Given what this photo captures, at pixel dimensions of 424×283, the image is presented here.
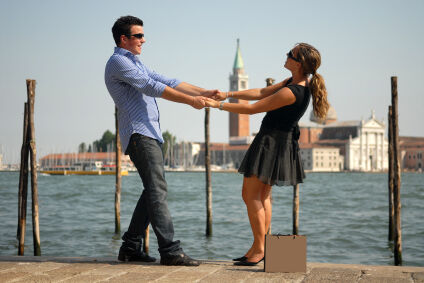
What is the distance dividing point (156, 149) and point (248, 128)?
332ft

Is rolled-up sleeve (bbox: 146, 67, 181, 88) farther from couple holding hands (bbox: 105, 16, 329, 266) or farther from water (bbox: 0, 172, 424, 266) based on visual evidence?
water (bbox: 0, 172, 424, 266)

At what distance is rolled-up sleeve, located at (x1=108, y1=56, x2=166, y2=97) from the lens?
343cm

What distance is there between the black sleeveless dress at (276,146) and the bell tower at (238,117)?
9304 centimetres

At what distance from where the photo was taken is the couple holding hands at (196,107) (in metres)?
3.47

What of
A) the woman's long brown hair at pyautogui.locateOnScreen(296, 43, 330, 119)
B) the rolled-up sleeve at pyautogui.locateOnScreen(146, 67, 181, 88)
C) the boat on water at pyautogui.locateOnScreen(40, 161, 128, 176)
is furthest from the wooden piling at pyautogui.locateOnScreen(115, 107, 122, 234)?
the boat on water at pyautogui.locateOnScreen(40, 161, 128, 176)

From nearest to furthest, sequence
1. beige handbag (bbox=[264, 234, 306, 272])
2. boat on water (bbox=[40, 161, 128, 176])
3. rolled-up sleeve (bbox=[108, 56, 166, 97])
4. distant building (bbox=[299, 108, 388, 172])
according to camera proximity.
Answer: beige handbag (bbox=[264, 234, 306, 272]) → rolled-up sleeve (bbox=[108, 56, 166, 97]) → boat on water (bbox=[40, 161, 128, 176]) → distant building (bbox=[299, 108, 388, 172])

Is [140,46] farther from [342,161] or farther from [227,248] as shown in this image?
[342,161]

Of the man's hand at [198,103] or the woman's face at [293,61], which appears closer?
the man's hand at [198,103]

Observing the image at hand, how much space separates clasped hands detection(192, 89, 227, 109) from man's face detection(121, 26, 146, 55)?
1.48 feet

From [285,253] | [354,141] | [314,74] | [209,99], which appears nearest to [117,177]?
[209,99]

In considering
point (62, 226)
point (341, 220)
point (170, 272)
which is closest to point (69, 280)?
point (170, 272)

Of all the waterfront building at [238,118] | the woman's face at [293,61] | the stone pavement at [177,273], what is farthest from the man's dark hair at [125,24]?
the waterfront building at [238,118]

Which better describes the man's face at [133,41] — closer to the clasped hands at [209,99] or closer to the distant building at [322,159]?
the clasped hands at [209,99]

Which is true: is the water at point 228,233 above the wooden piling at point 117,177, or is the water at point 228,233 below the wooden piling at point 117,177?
below
